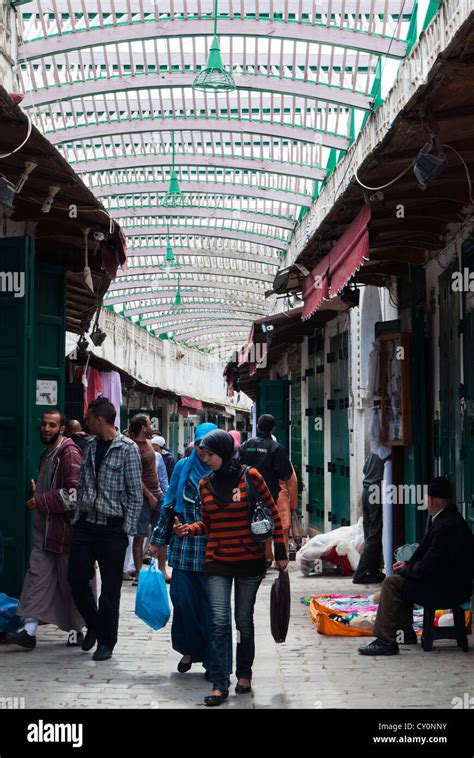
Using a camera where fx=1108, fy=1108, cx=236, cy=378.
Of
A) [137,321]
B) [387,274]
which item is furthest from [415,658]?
[137,321]

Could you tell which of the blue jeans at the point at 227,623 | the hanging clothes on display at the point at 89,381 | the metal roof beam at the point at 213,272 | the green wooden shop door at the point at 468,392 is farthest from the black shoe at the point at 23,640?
the metal roof beam at the point at 213,272

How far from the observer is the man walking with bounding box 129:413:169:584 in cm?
1170

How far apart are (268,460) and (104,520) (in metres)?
4.46

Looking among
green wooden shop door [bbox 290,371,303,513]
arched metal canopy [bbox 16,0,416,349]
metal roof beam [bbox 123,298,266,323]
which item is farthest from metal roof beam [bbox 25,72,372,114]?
metal roof beam [bbox 123,298,266,323]

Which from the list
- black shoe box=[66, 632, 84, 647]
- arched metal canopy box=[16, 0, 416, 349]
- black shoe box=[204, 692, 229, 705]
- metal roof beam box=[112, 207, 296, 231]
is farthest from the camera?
metal roof beam box=[112, 207, 296, 231]

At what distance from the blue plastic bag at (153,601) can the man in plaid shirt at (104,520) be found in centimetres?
20

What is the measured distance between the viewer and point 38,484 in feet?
27.5

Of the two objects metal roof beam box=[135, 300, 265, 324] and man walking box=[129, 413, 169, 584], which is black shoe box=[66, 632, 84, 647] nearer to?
man walking box=[129, 413, 169, 584]

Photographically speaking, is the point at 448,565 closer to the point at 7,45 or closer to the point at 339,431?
the point at 339,431

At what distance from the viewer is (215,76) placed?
15422 mm

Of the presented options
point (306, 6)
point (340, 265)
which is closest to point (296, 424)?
point (306, 6)

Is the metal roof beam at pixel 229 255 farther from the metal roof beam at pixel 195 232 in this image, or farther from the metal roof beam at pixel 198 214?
the metal roof beam at pixel 198 214

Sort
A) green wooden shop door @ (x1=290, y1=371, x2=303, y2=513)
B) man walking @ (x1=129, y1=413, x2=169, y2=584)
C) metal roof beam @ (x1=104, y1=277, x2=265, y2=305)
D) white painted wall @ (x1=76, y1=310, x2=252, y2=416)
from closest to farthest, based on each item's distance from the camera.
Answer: man walking @ (x1=129, y1=413, x2=169, y2=584) → green wooden shop door @ (x1=290, y1=371, x2=303, y2=513) → white painted wall @ (x1=76, y1=310, x2=252, y2=416) → metal roof beam @ (x1=104, y1=277, x2=265, y2=305)

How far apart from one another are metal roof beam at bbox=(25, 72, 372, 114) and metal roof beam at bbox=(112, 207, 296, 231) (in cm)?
649
